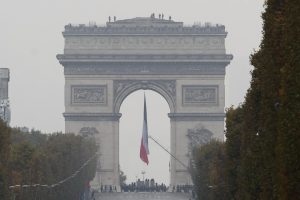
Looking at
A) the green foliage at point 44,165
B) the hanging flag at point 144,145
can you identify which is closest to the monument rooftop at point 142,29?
the hanging flag at point 144,145

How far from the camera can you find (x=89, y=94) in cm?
11650

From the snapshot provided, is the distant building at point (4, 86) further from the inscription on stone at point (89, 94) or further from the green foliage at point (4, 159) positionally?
the inscription on stone at point (89, 94)

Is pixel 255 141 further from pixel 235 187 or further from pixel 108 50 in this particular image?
pixel 108 50

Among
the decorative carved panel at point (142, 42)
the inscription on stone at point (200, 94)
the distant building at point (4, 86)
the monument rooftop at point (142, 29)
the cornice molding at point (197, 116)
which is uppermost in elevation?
the monument rooftop at point (142, 29)

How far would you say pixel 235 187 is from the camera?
5669 centimetres

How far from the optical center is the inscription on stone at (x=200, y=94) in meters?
116

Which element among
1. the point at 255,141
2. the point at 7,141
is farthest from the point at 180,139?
the point at 255,141

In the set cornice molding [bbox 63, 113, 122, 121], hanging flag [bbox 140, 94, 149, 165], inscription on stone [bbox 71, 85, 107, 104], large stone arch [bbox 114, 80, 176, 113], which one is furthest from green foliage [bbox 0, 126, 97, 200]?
hanging flag [bbox 140, 94, 149, 165]

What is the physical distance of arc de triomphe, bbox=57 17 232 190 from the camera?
115250 mm

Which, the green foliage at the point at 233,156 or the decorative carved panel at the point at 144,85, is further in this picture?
the decorative carved panel at the point at 144,85

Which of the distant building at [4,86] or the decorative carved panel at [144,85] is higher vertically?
the decorative carved panel at [144,85]

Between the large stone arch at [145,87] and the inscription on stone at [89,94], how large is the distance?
0.97 metres

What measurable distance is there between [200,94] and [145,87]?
13.2ft

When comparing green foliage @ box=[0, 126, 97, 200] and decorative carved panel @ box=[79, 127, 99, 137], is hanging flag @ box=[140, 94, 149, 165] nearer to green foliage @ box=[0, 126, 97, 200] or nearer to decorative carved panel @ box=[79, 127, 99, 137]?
decorative carved panel @ box=[79, 127, 99, 137]
